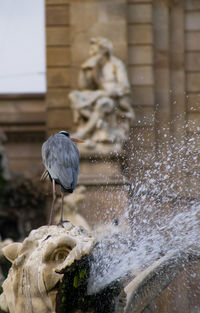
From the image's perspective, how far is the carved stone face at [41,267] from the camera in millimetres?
4199

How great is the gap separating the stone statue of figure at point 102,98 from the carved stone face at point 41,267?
A: 27.1 feet

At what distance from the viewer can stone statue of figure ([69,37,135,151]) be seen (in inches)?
505

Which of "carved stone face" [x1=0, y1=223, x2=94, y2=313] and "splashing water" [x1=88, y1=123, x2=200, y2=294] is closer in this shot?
"carved stone face" [x1=0, y1=223, x2=94, y2=313]

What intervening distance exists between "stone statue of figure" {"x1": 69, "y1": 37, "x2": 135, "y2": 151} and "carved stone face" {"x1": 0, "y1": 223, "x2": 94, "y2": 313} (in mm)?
8269

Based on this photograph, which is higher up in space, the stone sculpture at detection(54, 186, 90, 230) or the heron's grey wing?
the heron's grey wing

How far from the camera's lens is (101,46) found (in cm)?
1359

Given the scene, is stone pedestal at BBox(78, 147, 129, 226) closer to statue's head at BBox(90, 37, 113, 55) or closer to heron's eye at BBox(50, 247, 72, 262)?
statue's head at BBox(90, 37, 113, 55)

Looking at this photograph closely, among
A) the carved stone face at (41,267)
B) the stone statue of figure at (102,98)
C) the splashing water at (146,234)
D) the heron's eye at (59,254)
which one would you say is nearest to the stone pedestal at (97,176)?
the stone statue of figure at (102,98)

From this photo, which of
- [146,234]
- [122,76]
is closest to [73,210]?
[122,76]

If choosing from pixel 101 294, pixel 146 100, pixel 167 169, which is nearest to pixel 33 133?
pixel 146 100

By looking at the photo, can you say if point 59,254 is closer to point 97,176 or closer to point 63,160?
point 63,160

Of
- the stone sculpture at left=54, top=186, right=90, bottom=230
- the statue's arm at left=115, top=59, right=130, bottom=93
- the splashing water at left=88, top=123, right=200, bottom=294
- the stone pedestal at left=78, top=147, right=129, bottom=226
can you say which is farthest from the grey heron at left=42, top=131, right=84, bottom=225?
the statue's arm at left=115, top=59, right=130, bottom=93

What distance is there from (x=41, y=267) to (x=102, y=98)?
29.2 feet

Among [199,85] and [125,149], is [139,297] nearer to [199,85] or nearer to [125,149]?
[125,149]
